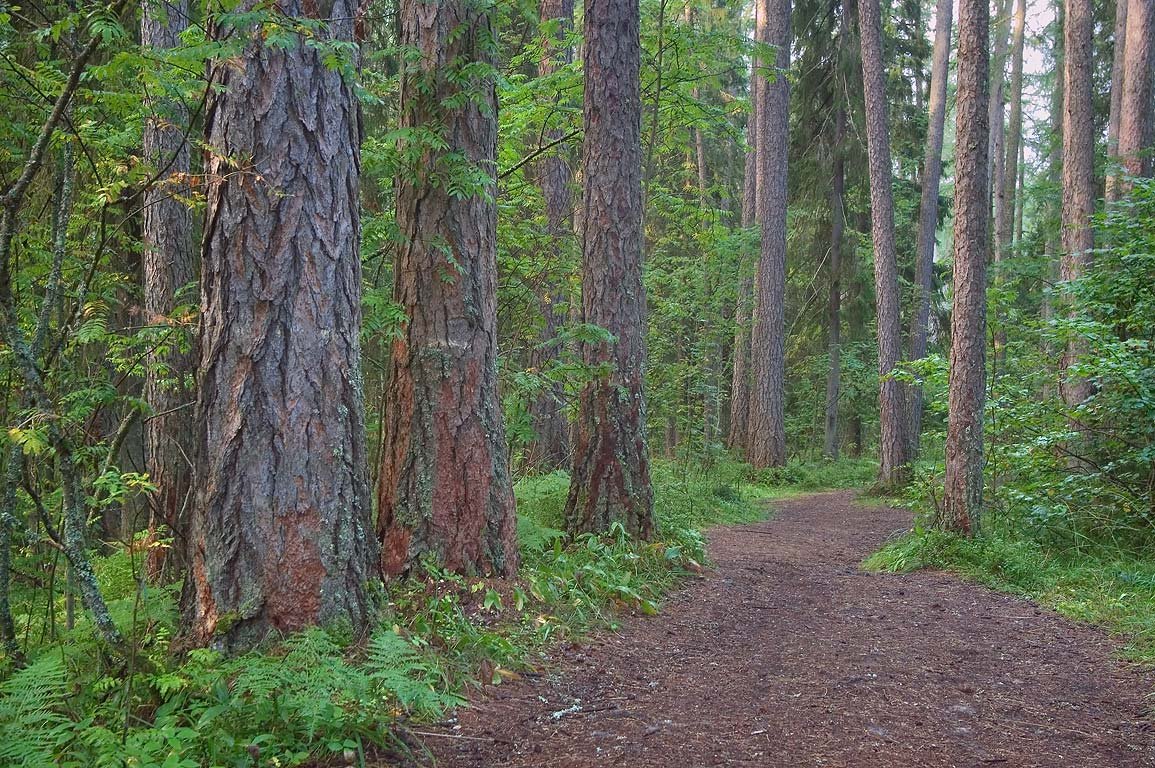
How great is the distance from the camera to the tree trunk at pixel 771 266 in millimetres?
15820

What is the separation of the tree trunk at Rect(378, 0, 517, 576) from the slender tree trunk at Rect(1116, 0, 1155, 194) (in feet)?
33.6

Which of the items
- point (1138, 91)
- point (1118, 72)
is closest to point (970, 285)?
point (1138, 91)

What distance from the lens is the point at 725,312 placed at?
22.2 meters

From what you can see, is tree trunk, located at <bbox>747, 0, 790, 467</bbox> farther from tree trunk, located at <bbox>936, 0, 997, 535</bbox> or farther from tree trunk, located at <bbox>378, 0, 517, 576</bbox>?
tree trunk, located at <bbox>378, 0, 517, 576</bbox>

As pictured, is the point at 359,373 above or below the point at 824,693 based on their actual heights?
above

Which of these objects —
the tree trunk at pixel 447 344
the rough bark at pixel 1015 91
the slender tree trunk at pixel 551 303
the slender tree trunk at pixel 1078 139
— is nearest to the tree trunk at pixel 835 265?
the slender tree trunk at pixel 1078 139

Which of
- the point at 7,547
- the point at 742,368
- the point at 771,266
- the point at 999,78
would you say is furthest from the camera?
the point at 999,78

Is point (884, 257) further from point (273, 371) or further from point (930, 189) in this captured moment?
point (273, 371)

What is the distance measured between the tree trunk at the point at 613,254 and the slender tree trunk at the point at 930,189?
36.6 ft

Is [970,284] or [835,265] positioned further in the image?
[835,265]

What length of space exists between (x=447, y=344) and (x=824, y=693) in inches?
119

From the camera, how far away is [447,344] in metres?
4.93

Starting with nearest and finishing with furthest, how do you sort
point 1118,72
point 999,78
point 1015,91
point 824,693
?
point 824,693, point 1118,72, point 1015,91, point 999,78

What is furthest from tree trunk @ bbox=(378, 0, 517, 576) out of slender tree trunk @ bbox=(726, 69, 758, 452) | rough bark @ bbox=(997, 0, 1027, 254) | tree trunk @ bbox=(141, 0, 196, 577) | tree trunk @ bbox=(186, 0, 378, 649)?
rough bark @ bbox=(997, 0, 1027, 254)
